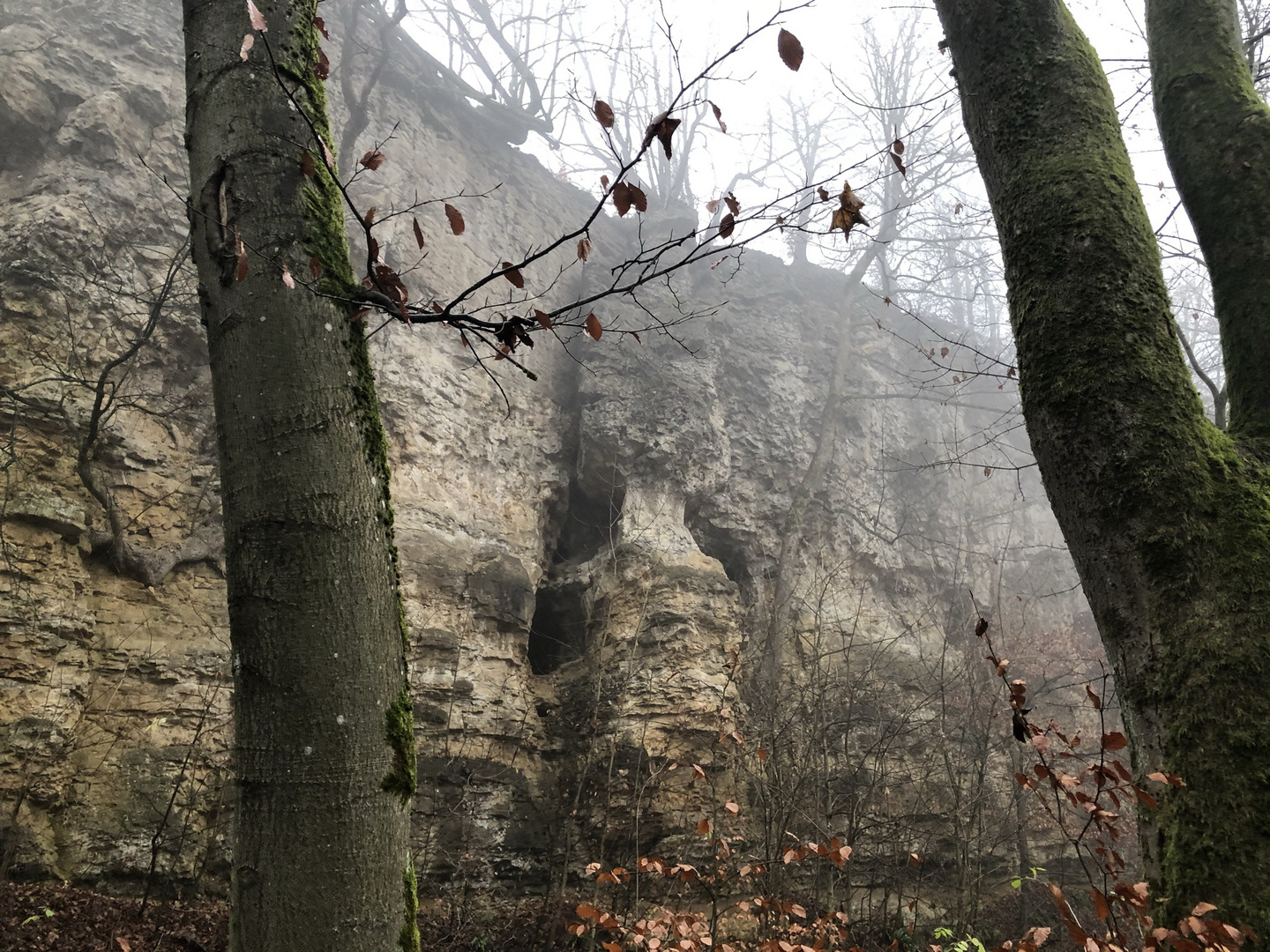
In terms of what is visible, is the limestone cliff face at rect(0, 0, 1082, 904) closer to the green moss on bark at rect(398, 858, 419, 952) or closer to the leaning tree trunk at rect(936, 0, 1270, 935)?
the green moss on bark at rect(398, 858, 419, 952)

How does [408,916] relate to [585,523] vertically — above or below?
below

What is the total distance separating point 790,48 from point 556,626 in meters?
9.48

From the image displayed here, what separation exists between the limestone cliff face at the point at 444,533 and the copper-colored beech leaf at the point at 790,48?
141cm

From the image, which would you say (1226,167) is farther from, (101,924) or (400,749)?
(101,924)

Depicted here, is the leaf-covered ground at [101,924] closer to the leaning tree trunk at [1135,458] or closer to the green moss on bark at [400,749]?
the green moss on bark at [400,749]

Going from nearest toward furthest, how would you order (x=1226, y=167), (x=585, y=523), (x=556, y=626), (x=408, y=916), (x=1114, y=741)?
(x=408, y=916), (x=1114, y=741), (x=1226, y=167), (x=556, y=626), (x=585, y=523)

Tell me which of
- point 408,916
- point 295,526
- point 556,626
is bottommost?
point 408,916

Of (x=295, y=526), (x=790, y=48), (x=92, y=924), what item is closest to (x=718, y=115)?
(x=790, y=48)

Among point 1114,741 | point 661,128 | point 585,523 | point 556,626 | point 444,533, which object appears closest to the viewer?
point 661,128

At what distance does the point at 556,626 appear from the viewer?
35.0 feet

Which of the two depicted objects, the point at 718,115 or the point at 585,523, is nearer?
the point at 718,115

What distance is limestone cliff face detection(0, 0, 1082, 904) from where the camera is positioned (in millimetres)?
6438

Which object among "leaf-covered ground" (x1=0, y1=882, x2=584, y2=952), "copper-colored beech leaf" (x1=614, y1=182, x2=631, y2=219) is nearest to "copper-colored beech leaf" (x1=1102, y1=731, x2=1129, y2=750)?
"copper-colored beech leaf" (x1=614, y1=182, x2=631, y2=219)

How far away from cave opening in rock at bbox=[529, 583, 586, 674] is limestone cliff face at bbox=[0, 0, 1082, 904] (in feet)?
0.14
